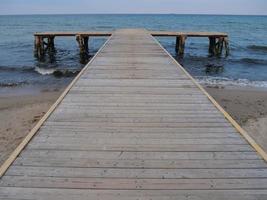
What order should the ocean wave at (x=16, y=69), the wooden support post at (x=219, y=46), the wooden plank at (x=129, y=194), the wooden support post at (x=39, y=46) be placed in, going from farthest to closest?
the wooden support post at (x=219, y=46), the wooden support post at (x=39, y=46), the ocean wave at (x=16, y=69), the wooden plank at (x=129, y=194)

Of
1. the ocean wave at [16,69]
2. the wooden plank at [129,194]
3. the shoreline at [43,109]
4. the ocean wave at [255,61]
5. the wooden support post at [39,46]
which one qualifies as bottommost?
the ocean wave at [16,69]

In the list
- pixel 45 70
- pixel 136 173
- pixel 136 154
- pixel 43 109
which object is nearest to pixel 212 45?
pixel 45 70

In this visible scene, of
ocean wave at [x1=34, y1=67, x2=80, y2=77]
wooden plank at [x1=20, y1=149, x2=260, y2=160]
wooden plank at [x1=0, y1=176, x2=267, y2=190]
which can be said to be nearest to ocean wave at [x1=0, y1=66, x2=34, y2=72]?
ocean wave at [x1=34, y1=67, x2=80, y2=77]

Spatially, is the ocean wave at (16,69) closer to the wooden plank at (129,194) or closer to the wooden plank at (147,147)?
the wooden plank at (147,147)

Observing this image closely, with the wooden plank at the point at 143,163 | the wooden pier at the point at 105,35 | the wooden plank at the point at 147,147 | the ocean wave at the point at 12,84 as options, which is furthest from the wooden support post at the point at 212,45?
the wooden plank at the point at 143,163

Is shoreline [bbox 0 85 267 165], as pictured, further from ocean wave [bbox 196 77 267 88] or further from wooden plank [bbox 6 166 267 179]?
wooden plank [bbox 6 166 267 179]

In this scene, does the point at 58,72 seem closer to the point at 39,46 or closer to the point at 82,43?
the point at 82,43

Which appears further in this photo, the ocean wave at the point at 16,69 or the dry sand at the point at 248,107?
the ocean wave at the point at 16,69

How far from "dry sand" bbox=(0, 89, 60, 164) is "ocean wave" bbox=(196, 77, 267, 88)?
21.7 feet

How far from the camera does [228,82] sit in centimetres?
1491

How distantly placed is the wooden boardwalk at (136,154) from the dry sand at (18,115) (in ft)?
6.77

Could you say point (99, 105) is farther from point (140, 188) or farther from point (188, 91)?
point (140, 188)

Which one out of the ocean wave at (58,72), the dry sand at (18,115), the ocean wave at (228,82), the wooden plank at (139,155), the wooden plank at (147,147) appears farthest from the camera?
the ocean wave at (58,72)

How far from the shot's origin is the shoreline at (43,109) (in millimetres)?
8156
